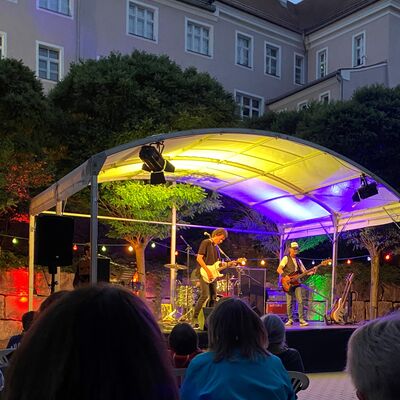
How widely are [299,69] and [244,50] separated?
3582mm

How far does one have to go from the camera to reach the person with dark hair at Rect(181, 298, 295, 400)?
2564mm

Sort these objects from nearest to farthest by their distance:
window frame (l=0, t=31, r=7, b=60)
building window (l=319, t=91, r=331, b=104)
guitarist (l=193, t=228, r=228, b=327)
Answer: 1. guitarist (l=193, t=228, r=228, b=327)
2. window frame (l=0, t=31, r=7, b=60)
3. building window (l=319, t=91, r=331, b=104)

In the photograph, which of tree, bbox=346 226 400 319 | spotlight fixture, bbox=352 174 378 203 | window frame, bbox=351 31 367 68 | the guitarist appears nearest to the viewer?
spotlight fixture, bbox=352 174 378 203

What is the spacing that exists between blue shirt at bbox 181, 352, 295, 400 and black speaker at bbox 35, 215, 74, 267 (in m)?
6.02

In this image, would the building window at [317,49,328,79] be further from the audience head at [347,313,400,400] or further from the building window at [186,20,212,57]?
the audience head at [347,313,400,400]

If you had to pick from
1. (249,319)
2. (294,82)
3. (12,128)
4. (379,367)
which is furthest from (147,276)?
(294,82)

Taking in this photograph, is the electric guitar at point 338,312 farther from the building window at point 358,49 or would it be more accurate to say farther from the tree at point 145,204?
the building window at point 358,49

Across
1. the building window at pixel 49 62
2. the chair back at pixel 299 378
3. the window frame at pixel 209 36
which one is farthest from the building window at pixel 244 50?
the chair back at pixel 299 378

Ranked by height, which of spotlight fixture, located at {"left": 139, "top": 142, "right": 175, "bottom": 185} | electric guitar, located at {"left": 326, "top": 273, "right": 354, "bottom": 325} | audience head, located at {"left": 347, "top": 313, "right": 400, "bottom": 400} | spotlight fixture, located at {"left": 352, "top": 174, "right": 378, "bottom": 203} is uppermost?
spotlight fixture, located at {"left": 139, "top": 142, "right": 175, "bottom": 185}

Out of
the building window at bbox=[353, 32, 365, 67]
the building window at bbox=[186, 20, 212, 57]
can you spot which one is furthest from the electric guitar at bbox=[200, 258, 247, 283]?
the building window at bbox=[353, 32, 365, 67]

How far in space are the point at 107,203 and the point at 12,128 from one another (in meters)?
2.74

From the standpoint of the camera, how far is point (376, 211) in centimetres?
1055

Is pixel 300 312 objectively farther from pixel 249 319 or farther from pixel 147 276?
pixel 249 319

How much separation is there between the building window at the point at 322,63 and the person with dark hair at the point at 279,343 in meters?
25.3
